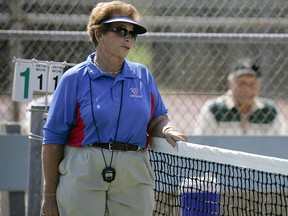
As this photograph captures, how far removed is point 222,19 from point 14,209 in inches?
91.5

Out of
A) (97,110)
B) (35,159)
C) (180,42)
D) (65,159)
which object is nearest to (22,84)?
(35,159)

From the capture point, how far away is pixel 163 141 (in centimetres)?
454

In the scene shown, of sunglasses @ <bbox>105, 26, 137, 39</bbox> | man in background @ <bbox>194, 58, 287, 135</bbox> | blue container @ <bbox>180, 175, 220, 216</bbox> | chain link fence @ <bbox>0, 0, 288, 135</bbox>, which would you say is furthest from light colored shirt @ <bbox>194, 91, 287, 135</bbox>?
sunglasses @ <bbox>105, 26, 137, 39</bbox>

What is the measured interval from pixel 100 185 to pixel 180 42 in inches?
115

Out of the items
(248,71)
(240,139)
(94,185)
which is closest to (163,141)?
(94,185)

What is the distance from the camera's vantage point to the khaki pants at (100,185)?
4.26 meters

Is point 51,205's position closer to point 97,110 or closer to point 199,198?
point 97,110

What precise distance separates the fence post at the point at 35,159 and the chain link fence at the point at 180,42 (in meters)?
1.48

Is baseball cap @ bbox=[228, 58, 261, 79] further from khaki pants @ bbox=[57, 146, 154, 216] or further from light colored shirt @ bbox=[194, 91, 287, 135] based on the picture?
khaki pants @ bbox=[57, 146, 154, 216]

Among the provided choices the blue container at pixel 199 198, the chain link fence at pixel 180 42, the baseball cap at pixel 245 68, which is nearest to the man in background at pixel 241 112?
the baseball cap at pixel 245 68

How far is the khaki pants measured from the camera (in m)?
4.26

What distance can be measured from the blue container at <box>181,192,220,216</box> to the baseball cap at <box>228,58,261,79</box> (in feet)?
7.31

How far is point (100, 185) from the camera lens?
4273 mm

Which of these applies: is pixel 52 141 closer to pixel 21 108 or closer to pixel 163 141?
pixel 163 141
